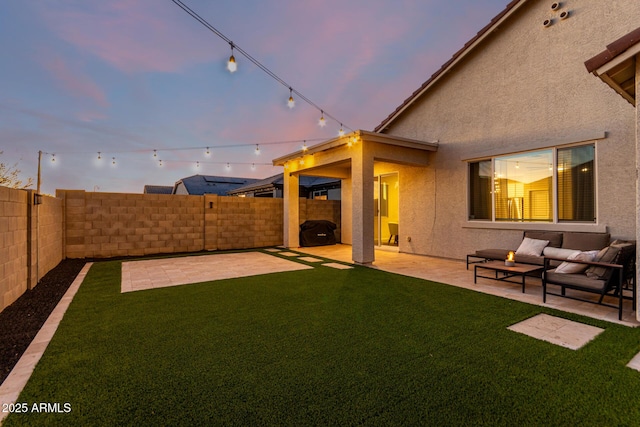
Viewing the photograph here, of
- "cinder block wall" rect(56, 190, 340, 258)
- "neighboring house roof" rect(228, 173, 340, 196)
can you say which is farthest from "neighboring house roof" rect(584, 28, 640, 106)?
"neighboring house roof" rect(228, 173, 340, 196)

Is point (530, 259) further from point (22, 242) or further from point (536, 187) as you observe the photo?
point (22, 242)

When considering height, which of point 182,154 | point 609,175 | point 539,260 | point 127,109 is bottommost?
point 539,260

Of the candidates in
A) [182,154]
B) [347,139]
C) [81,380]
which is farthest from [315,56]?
[81,380]

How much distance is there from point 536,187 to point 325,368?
6.06m

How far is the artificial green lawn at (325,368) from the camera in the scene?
167 centimetres

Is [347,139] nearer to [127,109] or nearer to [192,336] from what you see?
[192,336]

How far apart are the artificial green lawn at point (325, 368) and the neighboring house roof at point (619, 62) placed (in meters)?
2.72

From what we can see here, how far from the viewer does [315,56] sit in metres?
8.73

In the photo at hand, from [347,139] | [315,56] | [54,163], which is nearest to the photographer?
[347,139]

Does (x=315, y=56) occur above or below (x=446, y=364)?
above

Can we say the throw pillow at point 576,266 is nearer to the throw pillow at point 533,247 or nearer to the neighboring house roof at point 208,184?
the throw pillow at point 533,247

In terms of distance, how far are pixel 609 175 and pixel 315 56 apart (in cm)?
754

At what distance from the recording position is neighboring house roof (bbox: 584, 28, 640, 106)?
2.83 metres

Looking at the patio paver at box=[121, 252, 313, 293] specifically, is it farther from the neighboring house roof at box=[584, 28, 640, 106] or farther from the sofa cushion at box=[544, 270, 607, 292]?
the neighboring house roof at box=[584, 28, 640, 106]
